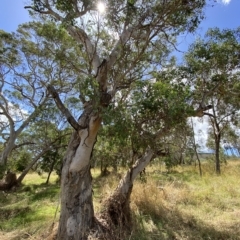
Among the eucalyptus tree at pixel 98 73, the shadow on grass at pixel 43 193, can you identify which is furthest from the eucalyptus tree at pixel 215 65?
the shadow on grass at pixel 43 193

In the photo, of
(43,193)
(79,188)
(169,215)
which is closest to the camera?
(79,188)

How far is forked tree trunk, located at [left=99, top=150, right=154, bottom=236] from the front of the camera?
4.96 metres

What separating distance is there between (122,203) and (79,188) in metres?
1.28

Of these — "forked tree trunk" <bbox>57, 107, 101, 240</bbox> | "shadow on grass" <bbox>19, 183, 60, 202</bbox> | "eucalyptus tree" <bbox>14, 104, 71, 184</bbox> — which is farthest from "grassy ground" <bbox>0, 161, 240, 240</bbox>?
"eucalyptus tree" <bbox>14, 104, 71, 184</bbox>

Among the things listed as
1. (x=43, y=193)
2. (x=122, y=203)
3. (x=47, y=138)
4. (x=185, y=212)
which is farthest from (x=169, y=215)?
(x=47, y=138)

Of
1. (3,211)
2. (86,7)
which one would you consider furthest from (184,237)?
(3,211)

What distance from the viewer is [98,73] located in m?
4.77

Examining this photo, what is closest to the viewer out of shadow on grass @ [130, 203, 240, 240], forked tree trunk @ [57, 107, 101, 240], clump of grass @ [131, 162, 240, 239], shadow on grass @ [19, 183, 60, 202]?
forked tree trunk @ [57, 107, 101, 240]

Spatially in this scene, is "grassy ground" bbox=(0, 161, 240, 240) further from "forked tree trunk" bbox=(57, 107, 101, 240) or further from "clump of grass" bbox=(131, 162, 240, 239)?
"forked tree trunk" bbox=(57, 107, 101, 240)

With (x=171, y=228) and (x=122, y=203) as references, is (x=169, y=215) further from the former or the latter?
(x=122, y=203)

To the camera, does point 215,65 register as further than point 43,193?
No

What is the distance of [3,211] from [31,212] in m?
1.29

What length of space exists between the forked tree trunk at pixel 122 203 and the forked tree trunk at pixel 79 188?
0.62 meters

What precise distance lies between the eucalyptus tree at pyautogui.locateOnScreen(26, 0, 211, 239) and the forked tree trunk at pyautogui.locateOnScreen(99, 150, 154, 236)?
2cm
